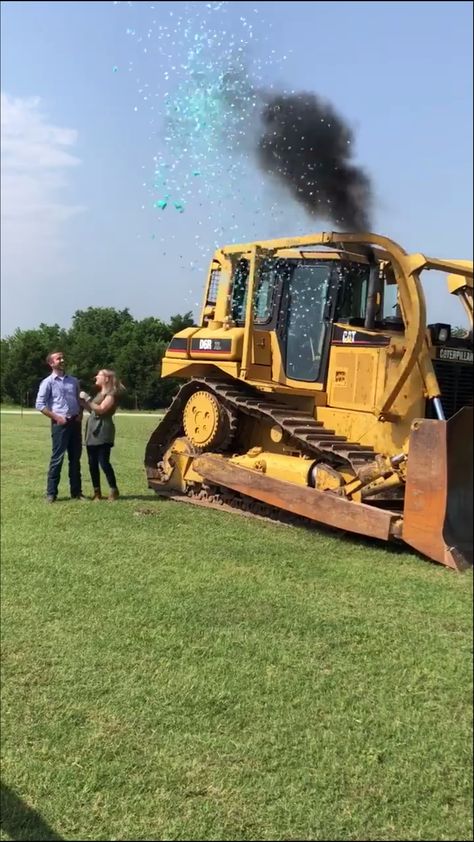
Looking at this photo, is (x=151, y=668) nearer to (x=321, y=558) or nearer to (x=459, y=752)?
(x=321, y=558)

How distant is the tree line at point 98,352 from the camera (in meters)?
1.67

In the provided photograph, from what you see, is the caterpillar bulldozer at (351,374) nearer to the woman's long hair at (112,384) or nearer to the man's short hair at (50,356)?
the woman's long hair at (112,384)

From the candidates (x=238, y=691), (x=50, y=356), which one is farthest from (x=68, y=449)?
(x=50, y=356)

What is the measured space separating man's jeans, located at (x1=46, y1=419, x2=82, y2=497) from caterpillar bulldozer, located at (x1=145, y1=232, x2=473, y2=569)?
81 centimetres

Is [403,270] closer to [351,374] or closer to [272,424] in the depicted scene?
[351,374]

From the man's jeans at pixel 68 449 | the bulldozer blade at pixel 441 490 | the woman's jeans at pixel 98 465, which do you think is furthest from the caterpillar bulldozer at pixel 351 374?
the woman's jeans at pixel 98 465

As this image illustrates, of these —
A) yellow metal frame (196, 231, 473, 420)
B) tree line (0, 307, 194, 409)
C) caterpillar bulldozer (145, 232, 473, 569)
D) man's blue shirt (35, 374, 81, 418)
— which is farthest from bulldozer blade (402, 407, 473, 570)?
man's blue shirt (35, 374, 81, 418)

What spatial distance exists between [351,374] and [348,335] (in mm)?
268

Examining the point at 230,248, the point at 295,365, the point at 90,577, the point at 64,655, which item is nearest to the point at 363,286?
the point at 295,365

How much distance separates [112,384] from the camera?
190cm

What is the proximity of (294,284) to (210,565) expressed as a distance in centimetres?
199

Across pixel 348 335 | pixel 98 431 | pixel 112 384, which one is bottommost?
pixel 98 431

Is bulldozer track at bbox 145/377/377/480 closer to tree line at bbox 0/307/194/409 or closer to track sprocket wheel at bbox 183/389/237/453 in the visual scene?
track sprocket wheel at bbox 183/389/237/453

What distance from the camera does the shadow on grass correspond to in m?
1.93
